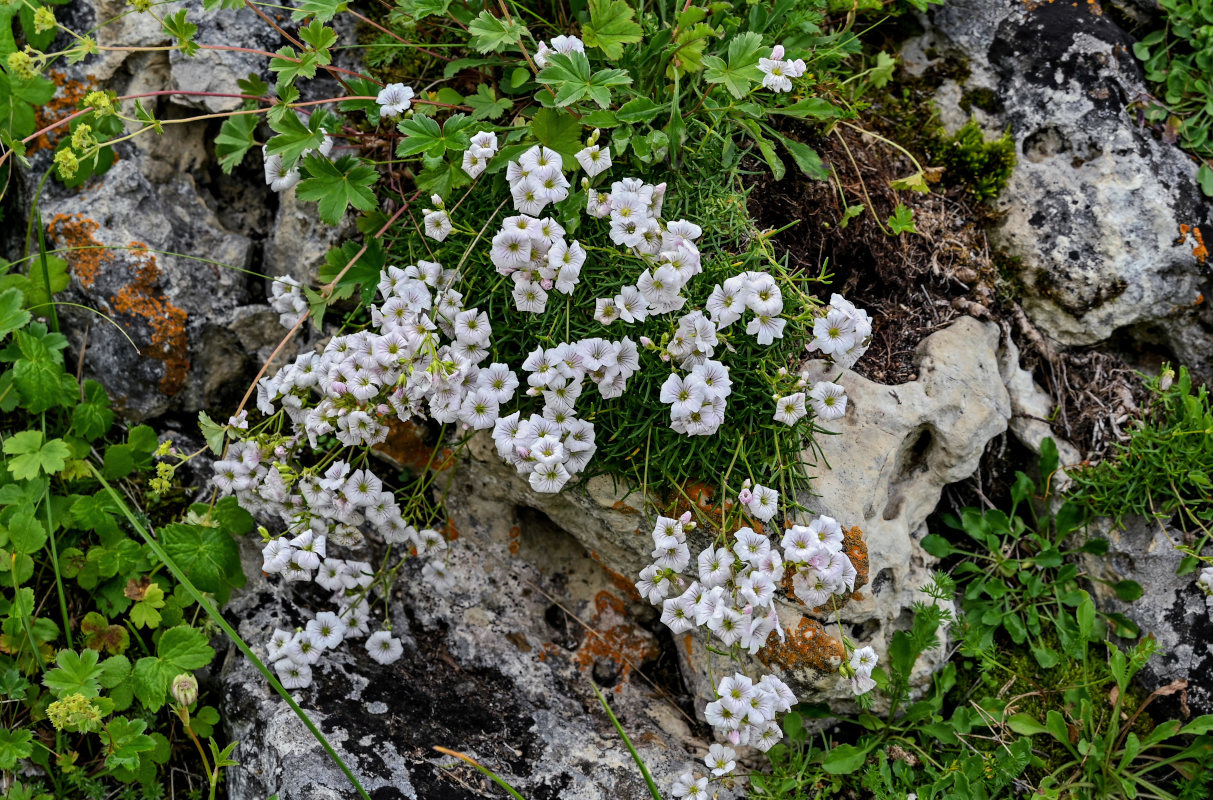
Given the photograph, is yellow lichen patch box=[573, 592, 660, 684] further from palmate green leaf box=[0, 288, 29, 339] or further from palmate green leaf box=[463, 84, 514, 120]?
palmate green leaf box=[0, 288, 29, 339]

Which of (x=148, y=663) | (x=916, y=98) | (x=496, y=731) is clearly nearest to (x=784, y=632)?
(x=496, y=731)

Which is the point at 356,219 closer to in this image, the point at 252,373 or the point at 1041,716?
the point at 252,373

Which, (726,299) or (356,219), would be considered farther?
(356,219)

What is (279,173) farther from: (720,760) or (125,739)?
(720,760)

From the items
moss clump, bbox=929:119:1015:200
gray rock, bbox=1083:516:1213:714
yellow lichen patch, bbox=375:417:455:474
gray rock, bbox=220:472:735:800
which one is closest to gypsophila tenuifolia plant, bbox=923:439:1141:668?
gray rock, bbox=1083:516:1213:714

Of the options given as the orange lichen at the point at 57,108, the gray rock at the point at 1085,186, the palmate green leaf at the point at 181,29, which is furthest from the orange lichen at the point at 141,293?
the gray rock at the point at 1085,186

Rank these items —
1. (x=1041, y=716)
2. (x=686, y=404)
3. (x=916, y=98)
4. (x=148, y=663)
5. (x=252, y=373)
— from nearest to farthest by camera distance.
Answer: (x=686, y=404) < (x=148, y=663) < (x=1041, y=716) < (x=252, y=373) < (x=916, y=98)
